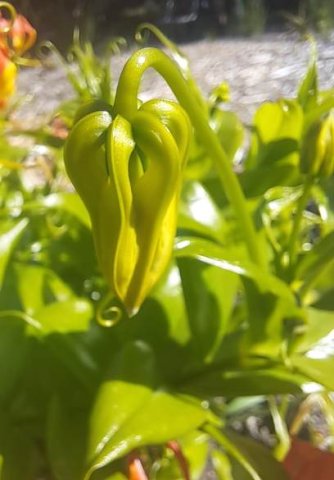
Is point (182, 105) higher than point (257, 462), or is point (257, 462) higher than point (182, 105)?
point (182, 105)

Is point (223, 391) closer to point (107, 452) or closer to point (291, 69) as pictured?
point (107, 452)

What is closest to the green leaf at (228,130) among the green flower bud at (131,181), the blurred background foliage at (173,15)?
the green flower bud at (131,181)

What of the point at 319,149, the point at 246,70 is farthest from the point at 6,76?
the point at 246,70

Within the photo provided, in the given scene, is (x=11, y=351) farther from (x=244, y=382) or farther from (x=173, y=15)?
A: (x=173, y=15)

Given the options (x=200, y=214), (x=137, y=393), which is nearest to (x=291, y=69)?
(x=200, y=214)

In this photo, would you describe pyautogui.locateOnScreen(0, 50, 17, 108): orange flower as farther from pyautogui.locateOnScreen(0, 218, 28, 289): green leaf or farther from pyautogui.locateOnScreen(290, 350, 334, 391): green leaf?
pyautogui.locateOnScreen(290, 350, 334, 391): green leaf

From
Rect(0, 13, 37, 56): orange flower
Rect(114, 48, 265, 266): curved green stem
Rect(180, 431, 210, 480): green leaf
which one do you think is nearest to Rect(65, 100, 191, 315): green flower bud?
Rect(114, 48, 265, 266): curved green stem
